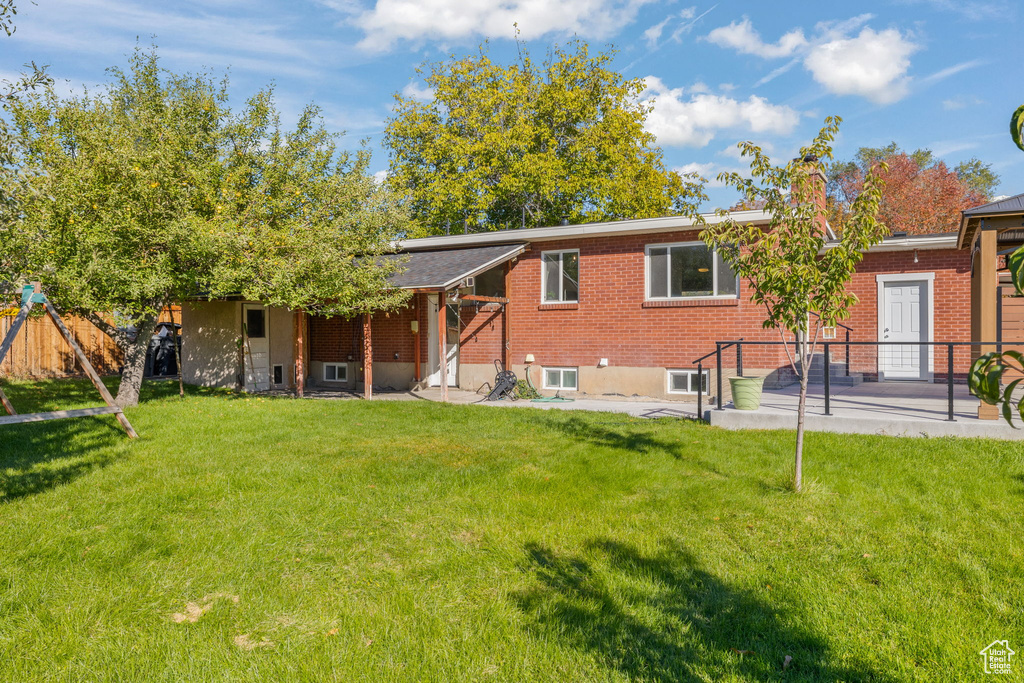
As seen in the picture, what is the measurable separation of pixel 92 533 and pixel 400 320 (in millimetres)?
11008

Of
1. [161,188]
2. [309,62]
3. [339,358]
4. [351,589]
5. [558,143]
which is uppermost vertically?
[558,143]

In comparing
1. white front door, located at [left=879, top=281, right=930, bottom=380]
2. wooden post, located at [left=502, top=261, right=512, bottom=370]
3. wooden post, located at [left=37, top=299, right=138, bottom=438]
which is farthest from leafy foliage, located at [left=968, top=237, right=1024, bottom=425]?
white front door, located at [left=879, top=281, right=930, bottom=380]

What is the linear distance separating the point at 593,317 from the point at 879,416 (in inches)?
250

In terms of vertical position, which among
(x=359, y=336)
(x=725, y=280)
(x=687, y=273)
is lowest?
(x=359, y=336)


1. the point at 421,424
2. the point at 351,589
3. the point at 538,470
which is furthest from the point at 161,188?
the point at 351,589

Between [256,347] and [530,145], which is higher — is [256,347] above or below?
below

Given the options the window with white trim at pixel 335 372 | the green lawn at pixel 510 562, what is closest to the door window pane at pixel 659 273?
the green lawn at pixel 510 562

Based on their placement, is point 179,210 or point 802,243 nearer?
point 802,243

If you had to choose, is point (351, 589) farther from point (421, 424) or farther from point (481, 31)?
point (481, 31)

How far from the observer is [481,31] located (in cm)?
2752

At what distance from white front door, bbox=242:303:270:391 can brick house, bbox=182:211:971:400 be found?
33 millimetres

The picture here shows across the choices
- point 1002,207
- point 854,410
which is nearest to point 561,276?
point 854,410

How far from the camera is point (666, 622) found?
3580 millimetres

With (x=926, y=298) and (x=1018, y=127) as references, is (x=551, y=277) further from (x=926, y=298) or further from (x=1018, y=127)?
(x=1018, y=127)
